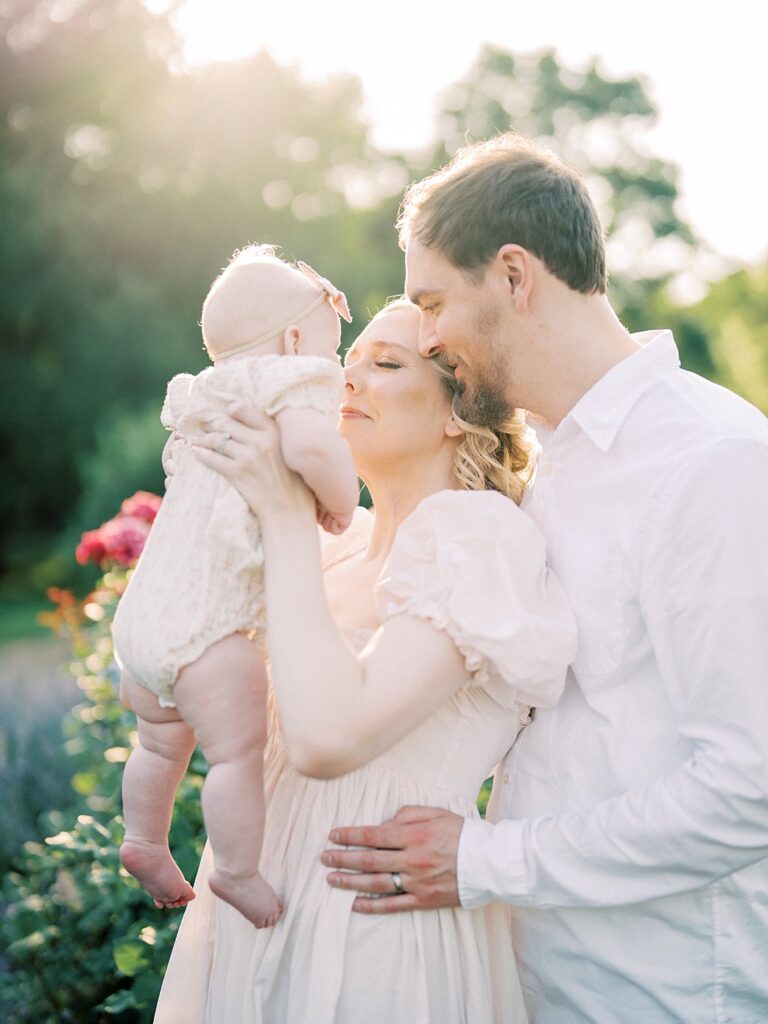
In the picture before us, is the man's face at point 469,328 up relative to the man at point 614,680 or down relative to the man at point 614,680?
up

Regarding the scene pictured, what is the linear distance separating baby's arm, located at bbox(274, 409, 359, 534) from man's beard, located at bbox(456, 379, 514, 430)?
51cm

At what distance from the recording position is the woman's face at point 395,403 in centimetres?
261

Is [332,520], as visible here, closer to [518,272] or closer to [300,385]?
[300,385]

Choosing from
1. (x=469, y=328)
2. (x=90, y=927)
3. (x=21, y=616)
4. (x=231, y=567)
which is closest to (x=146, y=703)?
(x=231, y=567)

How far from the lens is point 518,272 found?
247 centimetres

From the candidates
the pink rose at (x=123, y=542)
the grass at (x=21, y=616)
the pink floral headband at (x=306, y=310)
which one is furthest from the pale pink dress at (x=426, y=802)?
the grass at (x=21, y=616)

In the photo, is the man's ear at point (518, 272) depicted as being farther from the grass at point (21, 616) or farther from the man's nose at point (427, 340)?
the grass at point (21, 616)

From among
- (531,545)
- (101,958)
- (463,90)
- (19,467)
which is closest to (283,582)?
(531,545)

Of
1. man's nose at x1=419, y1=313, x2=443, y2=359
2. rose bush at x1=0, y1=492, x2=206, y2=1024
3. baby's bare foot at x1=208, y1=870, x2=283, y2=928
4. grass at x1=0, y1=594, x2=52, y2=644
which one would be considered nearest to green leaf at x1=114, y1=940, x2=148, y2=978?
rose bush at x1=0, y1=492, x2=206, y2=1024

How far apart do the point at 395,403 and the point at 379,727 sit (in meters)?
0.89

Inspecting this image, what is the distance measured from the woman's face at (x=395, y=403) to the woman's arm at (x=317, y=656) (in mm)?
475

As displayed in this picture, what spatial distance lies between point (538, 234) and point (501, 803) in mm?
1308

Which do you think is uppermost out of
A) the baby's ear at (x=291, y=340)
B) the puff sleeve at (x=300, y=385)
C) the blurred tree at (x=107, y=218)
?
the blurred tree at (x=107, y=218)

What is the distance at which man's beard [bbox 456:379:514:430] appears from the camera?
2.56m
